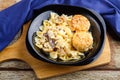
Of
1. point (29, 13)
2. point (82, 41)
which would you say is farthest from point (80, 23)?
point (29, 13)

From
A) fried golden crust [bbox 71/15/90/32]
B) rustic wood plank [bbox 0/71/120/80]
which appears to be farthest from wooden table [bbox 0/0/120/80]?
fried golden crust [bbox 71/15/90/32]

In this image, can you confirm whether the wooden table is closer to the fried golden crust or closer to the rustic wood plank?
the rustic wood plank

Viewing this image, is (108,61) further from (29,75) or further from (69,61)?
(29,75)

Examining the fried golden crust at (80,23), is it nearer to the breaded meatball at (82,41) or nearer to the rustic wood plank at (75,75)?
the breaded meatball at (82,41)

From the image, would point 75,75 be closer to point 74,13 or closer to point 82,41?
point 82,41

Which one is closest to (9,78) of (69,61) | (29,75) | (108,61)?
(29,75)

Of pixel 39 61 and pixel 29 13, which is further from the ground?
pixel 29 13
